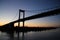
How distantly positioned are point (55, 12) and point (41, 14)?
4.64 ft

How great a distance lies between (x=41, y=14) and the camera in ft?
35.0

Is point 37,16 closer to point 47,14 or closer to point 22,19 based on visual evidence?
point 47,14

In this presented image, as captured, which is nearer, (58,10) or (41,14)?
(58,10)

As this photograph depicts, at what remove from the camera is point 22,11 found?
504 inches

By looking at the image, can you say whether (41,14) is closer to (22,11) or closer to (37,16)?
(37,16)

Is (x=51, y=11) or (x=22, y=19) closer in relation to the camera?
(x=51, y=11)

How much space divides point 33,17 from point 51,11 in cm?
228

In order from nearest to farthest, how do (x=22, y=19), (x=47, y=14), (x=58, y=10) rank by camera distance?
1. (x=58, y=10)
2. (x=47, y=14)
3. (x=22, y=19)

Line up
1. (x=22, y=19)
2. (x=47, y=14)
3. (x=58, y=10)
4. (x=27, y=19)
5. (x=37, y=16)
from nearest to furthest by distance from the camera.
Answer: (x=58, y=10) → (x=47, y=14) → (x=37, y=16) → (x=27, y=19) → (x=22, y=19)

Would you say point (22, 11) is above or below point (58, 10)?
above

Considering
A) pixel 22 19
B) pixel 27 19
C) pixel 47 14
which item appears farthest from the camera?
pixel 22 19

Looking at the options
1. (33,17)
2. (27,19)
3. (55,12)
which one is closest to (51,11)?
(55,12)

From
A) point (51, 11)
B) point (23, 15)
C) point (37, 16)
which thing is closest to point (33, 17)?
point (37, 16)

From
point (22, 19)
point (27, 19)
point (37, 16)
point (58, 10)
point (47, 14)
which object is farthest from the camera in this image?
point (22, 19)
